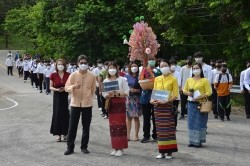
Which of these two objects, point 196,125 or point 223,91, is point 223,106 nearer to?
point 223,91

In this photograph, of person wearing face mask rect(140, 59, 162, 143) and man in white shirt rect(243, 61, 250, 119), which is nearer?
person wearing face mask rect(140, 59, 162, 143)

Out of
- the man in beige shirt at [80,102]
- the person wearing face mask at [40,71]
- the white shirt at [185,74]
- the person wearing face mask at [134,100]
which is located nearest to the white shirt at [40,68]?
the person wearing face mask at [40,71]

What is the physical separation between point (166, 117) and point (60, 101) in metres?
2.82

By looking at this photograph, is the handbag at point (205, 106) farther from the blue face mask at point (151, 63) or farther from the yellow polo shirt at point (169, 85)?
the blue face mask at point (151, 63)

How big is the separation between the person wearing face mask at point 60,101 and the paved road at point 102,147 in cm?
36

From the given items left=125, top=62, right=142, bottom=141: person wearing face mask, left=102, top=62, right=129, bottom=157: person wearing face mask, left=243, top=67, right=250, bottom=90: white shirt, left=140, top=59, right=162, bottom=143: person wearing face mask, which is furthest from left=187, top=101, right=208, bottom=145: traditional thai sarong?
left=243, top=67, right=250, bottom=90: white shirt

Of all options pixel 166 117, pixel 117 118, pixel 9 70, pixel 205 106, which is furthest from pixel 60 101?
pixel 9 70

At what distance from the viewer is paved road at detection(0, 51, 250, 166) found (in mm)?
9477

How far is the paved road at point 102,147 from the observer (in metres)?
9.48

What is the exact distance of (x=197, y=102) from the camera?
Result: 11.0 meters

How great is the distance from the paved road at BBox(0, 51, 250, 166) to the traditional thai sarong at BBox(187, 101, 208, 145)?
0.79 feet

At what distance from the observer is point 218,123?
15.1 meters

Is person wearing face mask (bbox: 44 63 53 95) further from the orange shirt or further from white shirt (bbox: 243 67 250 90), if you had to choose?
the orange shirt

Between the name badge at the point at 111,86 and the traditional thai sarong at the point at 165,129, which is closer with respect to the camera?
the traditional thai sarong at the point at 165,129
